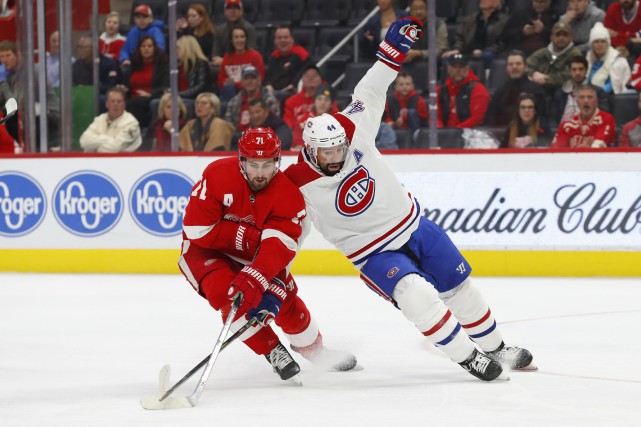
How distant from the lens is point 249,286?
12.5 ft

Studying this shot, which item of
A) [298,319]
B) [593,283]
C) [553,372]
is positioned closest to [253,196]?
[298,319]

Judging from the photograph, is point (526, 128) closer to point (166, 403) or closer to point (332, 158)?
point (332, 158)

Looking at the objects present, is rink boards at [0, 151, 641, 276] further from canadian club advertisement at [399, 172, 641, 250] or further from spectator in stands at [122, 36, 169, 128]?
spectator in stands at [122, 36, 169, 128]

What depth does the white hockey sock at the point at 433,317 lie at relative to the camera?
3.96 m

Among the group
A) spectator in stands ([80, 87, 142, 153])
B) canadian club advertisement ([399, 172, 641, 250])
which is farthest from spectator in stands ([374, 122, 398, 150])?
spectator in stands ([80, 87, 142, 153])

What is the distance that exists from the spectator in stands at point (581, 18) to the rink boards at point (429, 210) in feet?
3.12

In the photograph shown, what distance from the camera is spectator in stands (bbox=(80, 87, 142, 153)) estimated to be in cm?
806

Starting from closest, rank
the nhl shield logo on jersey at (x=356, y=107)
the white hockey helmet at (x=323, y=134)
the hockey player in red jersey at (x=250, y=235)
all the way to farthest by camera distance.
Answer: the hockey player in red jersey at (x=250, y=235), the white hockey helmet at (x=323, y=134), the nhl shield logo on jersey at (x=356, y=107)

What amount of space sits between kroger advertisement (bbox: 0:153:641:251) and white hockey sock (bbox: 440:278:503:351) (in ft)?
10.7

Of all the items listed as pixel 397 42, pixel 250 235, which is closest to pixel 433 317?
pixel 250 235

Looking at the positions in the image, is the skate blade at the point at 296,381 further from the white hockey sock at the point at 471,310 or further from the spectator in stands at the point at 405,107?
the spectator in stands at the point at 405,107

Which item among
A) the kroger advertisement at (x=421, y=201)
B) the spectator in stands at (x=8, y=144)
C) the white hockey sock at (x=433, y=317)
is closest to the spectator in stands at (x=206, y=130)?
the kroger advertisement at (x=421, y=201)

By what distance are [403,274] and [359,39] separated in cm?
446

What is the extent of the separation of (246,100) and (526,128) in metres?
1.96
